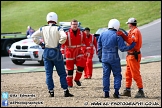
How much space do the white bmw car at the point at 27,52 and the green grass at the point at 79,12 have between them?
70.2 ft

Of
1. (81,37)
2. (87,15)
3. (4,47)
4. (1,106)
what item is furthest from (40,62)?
(87,15)

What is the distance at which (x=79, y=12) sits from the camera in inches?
2138

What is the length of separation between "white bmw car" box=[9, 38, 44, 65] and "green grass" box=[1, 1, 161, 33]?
2139cm

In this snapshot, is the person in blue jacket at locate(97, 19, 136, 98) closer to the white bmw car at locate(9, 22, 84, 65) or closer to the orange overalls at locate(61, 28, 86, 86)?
the orange overalls at locate(61, 28, 86, 86)

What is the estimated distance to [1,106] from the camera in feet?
28.4

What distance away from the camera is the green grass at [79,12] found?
154 feet

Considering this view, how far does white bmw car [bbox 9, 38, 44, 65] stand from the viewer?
806 inches

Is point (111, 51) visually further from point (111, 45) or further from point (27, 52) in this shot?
point (27, 52)

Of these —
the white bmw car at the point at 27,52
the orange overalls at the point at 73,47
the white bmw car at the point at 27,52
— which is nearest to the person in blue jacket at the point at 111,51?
the orange overalls at the point at 73,47

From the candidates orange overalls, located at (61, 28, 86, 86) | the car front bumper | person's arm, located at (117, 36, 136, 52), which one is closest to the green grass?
the car front bumper

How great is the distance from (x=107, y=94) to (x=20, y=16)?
46942mm

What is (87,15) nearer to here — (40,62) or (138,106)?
(40,62)

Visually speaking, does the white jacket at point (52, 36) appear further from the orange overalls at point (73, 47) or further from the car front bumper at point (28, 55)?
the car front bumper at point (28, 55)

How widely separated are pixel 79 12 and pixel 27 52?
112 feet
